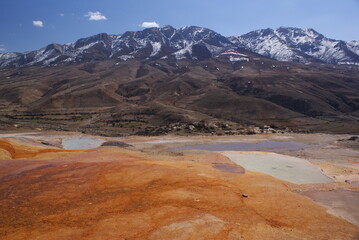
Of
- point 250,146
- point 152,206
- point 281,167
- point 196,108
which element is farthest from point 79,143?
point 196,108

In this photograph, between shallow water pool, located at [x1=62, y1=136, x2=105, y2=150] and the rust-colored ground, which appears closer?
the rust-colored ground

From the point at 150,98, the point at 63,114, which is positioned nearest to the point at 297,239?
the point at 63,114

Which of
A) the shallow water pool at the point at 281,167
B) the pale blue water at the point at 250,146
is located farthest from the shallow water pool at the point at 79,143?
the shallow water pool at the point at 281,167

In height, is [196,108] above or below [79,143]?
above

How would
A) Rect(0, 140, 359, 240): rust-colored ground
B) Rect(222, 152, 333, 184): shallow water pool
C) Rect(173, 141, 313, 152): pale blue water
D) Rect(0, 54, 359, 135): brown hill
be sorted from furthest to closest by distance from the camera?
Rect(0, 54, 359, 135): brown hill
Rect(173, 141, 313, 152): pale blue water
Rect(222, 152, 333, 184): shallow water pool
Rect(0, 140, 359, 240): rust-colored ground

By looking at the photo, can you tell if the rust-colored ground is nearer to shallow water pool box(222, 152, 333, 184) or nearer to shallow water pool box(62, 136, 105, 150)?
shallow water pool box(222, 152, 333, 184)

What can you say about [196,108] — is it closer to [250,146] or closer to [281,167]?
[250,146]

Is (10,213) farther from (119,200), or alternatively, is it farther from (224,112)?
(224,112)

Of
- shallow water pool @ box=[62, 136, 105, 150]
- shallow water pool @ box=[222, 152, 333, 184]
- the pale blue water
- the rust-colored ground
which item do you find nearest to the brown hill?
the pale blue water

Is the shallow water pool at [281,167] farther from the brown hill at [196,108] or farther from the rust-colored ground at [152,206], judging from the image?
the brown hill at [196,108]
